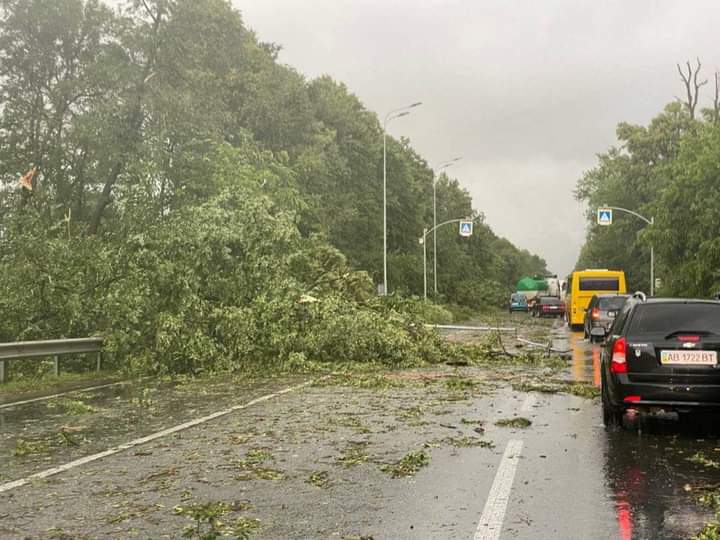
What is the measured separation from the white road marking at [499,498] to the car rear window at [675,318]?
7.30ft

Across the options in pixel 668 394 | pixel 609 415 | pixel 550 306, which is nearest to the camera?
pixel 668 394

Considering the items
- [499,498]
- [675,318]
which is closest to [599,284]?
[675,318]

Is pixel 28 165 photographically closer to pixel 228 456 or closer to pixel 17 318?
pixel 17 318

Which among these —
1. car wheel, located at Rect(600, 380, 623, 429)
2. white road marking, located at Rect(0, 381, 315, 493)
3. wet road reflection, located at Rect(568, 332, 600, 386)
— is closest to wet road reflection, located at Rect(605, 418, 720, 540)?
car wheel, located at Rect(600, 380, 623, 429)

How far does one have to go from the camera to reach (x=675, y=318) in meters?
9.21

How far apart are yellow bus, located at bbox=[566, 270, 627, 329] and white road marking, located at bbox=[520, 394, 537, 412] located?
86.7 ft

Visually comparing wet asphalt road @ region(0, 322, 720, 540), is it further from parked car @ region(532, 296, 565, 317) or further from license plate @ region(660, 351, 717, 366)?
parked car @ region(532, 296, 565, 317)

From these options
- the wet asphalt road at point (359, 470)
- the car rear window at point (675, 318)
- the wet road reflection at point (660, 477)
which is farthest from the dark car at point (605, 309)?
the car rear window at point (675, 318)

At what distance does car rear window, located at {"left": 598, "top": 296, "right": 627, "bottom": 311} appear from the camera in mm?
26589

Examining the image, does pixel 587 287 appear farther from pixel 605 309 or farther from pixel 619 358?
pixel 619 358

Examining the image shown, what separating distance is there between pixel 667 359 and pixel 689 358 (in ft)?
0.74

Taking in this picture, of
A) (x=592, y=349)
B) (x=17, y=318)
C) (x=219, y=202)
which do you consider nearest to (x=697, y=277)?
(x=592, y=349)

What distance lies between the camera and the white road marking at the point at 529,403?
11.0m

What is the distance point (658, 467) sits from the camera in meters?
7.28
